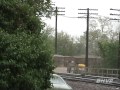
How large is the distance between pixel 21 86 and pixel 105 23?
108m

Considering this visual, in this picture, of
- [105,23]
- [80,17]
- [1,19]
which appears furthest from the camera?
[105,23]

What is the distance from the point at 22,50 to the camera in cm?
787

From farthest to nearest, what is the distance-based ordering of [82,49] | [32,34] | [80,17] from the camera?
1. [82,49]
2. [80,17]
3. [32,34]

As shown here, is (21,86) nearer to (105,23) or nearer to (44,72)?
(44,72)

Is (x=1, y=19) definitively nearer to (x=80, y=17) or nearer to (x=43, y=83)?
(x=43, y=83)

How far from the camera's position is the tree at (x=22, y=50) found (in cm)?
773

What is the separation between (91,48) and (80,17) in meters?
47.9

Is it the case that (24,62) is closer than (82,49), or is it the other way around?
(24,62)

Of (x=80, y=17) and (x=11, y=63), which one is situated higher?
(x=80, y=17)

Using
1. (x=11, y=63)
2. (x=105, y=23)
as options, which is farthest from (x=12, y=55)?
(x=105, y=23)

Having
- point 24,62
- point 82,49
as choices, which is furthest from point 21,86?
point 82,49

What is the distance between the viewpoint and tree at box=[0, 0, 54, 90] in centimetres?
773

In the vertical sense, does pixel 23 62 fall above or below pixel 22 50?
below

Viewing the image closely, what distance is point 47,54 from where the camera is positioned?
8.41 metres
